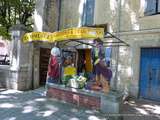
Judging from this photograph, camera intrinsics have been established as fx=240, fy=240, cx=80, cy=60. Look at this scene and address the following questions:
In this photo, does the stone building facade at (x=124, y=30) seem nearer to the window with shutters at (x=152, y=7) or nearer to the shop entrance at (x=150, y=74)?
the window with shutters at (x=152, y=7)

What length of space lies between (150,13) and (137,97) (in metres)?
3.39

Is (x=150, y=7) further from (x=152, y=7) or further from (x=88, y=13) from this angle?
(x=88, y=13)

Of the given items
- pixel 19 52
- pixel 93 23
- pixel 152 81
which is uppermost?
pixel 93 23

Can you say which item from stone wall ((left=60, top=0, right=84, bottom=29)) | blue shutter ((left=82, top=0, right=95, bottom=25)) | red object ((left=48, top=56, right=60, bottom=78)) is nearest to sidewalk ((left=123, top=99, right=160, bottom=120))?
red object ((left=48, top=56, right=60, bottom=78))

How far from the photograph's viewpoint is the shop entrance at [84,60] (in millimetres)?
12797

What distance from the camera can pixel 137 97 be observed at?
9.69 meters

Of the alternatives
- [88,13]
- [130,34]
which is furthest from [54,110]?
[88,13]

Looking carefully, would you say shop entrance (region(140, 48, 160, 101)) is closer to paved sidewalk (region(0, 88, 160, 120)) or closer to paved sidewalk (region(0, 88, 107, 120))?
paved sidewalk (region(0, 88, 160, 120))

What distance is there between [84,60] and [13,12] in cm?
714

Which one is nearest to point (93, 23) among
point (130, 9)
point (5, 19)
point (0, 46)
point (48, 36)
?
point (130, 9)

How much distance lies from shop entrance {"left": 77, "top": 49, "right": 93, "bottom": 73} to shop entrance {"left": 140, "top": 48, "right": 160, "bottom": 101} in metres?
3.70

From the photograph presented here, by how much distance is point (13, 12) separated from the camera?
55.3 ft

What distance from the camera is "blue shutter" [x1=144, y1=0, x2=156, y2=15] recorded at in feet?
30.8

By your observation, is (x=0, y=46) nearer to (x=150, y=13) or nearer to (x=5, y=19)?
(x=5, y=19)
